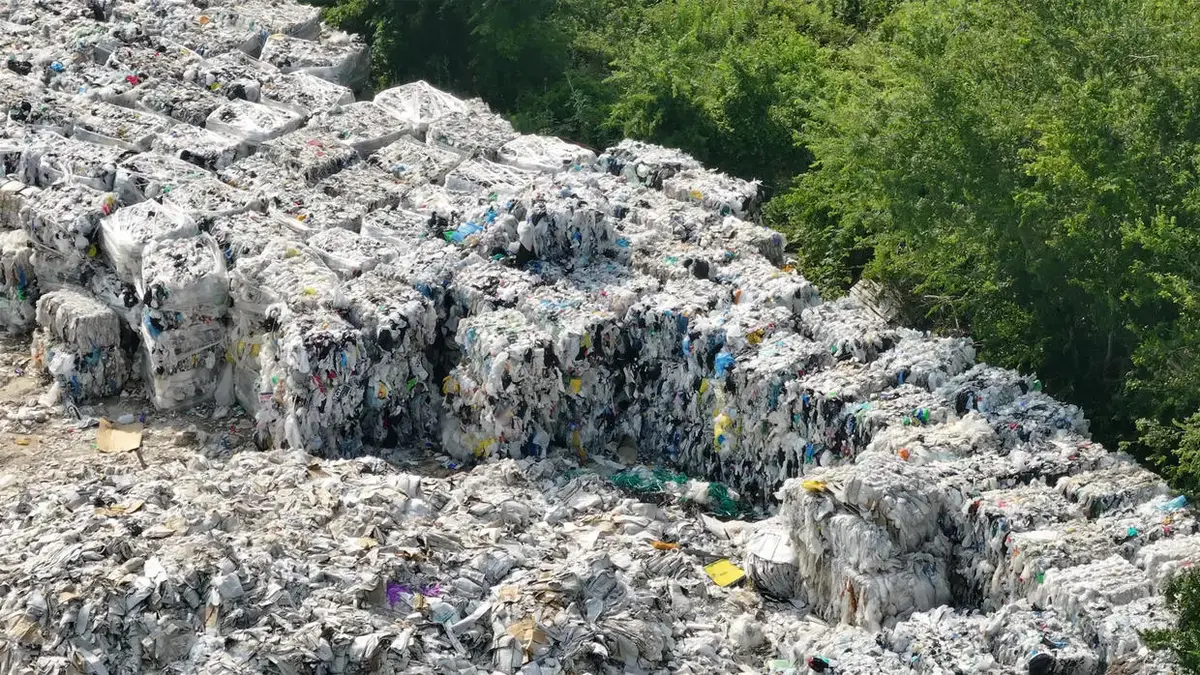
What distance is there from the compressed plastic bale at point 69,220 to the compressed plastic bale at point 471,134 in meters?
2.81

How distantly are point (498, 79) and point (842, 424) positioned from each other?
7.45m

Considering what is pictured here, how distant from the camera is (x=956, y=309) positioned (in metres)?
12.5

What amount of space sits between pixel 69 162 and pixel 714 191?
5.38m

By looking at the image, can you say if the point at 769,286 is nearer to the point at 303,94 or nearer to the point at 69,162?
the point at 303,94

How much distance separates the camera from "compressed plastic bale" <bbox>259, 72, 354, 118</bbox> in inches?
576

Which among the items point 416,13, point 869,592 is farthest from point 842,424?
point 416,13

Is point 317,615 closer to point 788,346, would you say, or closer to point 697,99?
point 788,346

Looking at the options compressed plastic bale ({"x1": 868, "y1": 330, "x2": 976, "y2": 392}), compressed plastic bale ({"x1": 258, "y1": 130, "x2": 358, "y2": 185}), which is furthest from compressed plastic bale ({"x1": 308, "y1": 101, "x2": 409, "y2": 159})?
compressed plastic bale ({"x1": 868, "y1": 330, "x2": 976, "y2": 392})

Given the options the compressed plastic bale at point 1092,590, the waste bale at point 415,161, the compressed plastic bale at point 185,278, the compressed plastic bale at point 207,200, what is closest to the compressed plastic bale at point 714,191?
the waste bale at point 415,161

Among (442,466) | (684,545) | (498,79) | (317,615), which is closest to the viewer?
(317,615)

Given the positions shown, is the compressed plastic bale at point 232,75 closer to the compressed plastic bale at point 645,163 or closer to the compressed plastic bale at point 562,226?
the compressed plastic bale at point 645,163

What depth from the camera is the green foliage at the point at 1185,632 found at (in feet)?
24.9

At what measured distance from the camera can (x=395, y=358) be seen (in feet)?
37.7

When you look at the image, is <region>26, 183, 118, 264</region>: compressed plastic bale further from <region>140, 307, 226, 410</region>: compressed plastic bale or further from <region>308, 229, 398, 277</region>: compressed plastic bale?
<region>308, 229, 398, 277</region>: compressed plastic bale
